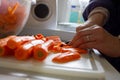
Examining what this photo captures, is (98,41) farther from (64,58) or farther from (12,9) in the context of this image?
(12,9)

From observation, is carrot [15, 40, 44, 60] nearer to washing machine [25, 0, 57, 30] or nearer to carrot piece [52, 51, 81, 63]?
carrot piece [52, 51, 81, 63]

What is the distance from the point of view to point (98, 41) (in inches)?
26.7

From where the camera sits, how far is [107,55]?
0.71 metres

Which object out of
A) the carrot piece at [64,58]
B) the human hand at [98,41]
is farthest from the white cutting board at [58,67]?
the human hand at [98,41]

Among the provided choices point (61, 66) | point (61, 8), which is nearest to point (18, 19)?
point (61, 66)

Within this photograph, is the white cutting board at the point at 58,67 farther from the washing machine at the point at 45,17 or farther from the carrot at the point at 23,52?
the washing machine at the point at 45,17

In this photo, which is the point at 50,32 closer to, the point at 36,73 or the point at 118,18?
the point at 118,18

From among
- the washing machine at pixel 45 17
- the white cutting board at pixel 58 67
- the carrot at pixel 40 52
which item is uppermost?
the washing machine at pixel 45 17

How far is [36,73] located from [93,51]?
0.28m

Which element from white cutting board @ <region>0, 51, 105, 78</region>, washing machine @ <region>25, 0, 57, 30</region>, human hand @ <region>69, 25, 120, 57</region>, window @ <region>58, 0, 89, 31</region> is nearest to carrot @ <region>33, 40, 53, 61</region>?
white cutting board @ <region>0, 51, 105, 78</region>

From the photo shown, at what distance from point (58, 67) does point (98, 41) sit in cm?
22

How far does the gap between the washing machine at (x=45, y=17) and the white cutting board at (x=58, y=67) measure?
18.1 inches

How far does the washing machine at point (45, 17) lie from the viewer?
3.29 ft

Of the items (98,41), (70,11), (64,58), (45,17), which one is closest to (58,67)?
(64,58)
